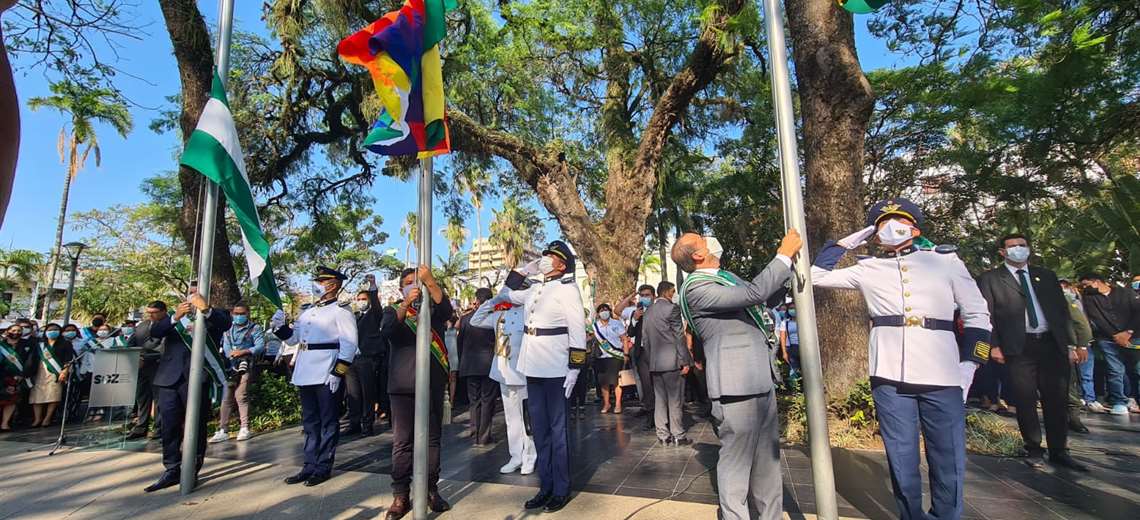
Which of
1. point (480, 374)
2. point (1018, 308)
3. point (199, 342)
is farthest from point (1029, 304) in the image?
point (199, 342)

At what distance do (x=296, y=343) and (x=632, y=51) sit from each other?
1135cm

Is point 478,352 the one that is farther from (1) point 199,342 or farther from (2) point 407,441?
Answer: (1) point 199,342

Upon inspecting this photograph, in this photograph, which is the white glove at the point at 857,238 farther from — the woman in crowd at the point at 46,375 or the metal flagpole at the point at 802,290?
the woman in crowd at the point at 46,375

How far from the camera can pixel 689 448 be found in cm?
639

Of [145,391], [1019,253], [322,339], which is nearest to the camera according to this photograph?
[1019,253]

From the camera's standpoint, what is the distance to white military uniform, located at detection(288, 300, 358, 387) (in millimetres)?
5508

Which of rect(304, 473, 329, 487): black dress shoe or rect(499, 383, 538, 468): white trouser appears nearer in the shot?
rect(304, 473, 329, 487): black dress shoe

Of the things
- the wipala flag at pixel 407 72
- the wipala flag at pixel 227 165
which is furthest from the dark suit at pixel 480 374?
the wipala flag at pixel 407 72

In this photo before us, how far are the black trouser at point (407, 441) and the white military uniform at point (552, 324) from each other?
808 mm

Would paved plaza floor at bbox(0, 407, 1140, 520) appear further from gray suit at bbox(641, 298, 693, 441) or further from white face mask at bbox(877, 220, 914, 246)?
white face mask at bbox(877, 220, 914, 246)

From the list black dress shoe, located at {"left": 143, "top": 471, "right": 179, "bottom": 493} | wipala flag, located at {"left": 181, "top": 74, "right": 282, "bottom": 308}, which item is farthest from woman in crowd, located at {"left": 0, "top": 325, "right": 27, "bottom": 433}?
wipala flag, located at {"left": 181, "top": 74, "right": 282, "bottom": 308}

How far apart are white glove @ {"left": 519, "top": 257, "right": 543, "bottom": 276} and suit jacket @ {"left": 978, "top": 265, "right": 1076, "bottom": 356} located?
13.7 ft

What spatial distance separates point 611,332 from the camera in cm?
957

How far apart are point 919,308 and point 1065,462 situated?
338 cm
